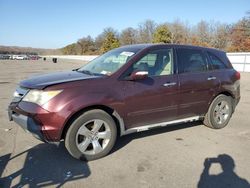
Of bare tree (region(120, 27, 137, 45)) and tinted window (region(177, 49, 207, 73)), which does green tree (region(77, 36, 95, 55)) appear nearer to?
bare tree (region(120, 27, 137, 45))

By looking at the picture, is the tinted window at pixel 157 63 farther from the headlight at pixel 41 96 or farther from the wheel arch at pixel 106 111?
the headlight at pixel 41 96

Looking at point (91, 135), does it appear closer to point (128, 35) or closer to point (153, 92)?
point (153, 92)

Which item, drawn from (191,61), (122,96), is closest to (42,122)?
(122,96)

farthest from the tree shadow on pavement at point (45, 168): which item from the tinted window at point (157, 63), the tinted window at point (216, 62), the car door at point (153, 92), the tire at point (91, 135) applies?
the tinted window at point (216, 62)

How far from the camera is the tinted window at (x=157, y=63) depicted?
4699 mm

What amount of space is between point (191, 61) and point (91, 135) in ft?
8.39

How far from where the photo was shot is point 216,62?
19.0 feet

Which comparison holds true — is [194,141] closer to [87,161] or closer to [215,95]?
[215,95]

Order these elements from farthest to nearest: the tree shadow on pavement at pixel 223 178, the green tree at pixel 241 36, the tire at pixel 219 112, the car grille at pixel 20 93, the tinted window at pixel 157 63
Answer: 1. the green tree at pixel 241 36
2. the tire at pixel 219 112
3. the tinted window at pixel 157 63
4. the car grille at pixel 20 93
5. the tree shadow on pavement at pixel 223 178

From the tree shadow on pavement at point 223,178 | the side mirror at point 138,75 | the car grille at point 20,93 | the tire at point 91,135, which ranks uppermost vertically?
the side mirror at point 138,75

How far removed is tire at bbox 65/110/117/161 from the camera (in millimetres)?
3977

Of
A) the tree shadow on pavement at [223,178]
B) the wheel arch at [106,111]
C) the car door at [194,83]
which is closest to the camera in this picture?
the tree shadow on pavement at [223,178]

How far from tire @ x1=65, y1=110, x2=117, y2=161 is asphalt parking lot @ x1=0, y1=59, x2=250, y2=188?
15cm

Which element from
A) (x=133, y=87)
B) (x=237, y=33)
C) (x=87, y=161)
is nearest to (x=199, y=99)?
(x=133, y=87)
